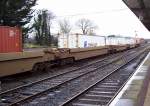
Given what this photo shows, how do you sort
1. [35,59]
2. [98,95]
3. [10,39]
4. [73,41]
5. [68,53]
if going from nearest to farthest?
1. [98,95]
2. [10,39]
3. [35,59]
4. [68,53]
5. [73,41]

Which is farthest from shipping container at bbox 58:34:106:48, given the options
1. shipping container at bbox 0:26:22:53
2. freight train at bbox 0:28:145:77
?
shipping container at bbox 0:26:22:53

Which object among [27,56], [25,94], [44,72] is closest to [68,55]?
[44,72]

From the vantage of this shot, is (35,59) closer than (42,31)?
Yes

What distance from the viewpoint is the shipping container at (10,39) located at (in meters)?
18.2

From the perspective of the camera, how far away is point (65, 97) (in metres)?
12.9

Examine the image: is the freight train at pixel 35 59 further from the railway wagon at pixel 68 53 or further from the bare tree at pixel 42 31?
the bare tree at pixel 42 31

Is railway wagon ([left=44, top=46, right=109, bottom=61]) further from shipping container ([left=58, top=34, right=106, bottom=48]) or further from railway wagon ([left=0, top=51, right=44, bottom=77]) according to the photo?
railway wagon ([left=0, top=51, right=44, bottom=77])

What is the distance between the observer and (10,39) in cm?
1886

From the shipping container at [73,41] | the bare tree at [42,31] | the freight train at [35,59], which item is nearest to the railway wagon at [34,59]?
the freight train at [35,59]

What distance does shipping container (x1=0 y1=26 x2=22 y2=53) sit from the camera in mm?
18219

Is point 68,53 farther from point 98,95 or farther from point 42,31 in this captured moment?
point 42,31

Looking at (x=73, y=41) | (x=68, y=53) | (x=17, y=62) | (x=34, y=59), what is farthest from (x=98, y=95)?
(x=73, y=41)

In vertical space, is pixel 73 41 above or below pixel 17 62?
above

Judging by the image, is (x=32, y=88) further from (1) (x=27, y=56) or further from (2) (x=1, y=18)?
(2) (x=1, y=18)
